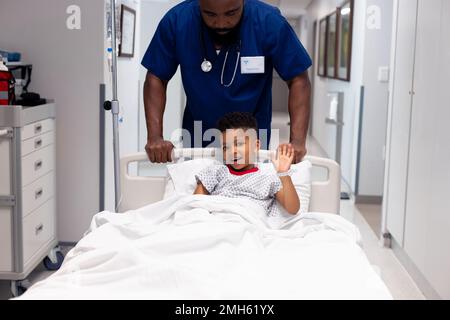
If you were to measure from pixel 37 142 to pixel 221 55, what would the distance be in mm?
1202

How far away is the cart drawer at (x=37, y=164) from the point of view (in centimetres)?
286

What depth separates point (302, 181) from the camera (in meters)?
2.15

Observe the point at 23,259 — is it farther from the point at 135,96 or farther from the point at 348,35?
the point at 348,35

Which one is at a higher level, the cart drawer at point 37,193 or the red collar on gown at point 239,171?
the red collar on gown at point 239,171

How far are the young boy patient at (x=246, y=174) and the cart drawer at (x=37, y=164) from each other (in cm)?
111

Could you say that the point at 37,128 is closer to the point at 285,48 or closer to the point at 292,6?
the point at 285,48

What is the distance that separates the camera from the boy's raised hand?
200 centimetres

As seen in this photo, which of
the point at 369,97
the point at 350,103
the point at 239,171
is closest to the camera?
the point at 239,171

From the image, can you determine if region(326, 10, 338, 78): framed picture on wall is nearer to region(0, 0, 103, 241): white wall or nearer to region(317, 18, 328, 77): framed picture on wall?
region(317, 18, 328, 77): framed picture on wall

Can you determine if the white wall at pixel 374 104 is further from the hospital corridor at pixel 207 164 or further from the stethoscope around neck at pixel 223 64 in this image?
the stethoscope around neck at pixel 223 64

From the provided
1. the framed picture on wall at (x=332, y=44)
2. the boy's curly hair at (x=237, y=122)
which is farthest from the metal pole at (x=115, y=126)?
the framed picture on wall at (x=332, y=44)

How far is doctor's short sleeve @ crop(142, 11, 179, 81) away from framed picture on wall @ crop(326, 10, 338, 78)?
14.3 ft

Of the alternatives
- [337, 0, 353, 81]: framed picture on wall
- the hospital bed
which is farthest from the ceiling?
the hospital bed

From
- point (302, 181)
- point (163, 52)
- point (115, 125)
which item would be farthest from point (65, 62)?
point (302, 181)
